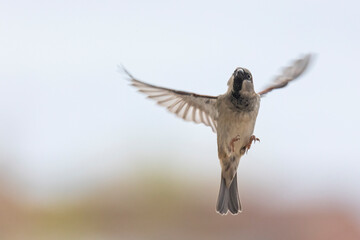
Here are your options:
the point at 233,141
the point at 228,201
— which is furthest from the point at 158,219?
the point at 233,141

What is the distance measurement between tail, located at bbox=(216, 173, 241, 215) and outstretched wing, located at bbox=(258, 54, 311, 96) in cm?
51

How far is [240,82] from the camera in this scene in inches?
103

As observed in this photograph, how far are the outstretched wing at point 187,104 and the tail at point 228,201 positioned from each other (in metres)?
0.30

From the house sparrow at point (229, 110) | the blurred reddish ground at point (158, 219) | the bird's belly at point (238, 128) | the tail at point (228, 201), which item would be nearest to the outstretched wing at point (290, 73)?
the house sparrow at point (229, 110)

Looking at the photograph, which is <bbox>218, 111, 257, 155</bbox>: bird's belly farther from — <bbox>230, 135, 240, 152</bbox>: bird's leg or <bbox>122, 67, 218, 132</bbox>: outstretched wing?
<bbox>122, 67, 218, 132</bbox>: outstretched wing

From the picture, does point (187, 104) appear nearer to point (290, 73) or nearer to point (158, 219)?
point (290, 73)

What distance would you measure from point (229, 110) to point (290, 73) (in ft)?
1.11

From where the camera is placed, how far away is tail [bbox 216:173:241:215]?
2.97m

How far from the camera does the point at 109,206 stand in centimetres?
680

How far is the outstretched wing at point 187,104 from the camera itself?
286cm

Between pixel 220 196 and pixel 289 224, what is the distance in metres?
3.27

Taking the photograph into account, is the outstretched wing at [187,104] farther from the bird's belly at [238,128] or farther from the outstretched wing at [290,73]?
the outstretched wing at [290,73]

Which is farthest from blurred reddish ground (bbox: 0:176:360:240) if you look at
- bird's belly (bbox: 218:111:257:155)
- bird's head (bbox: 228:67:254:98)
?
bird's head (bbox: 228:67:254:98)

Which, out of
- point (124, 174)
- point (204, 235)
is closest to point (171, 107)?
point (204, 235)
